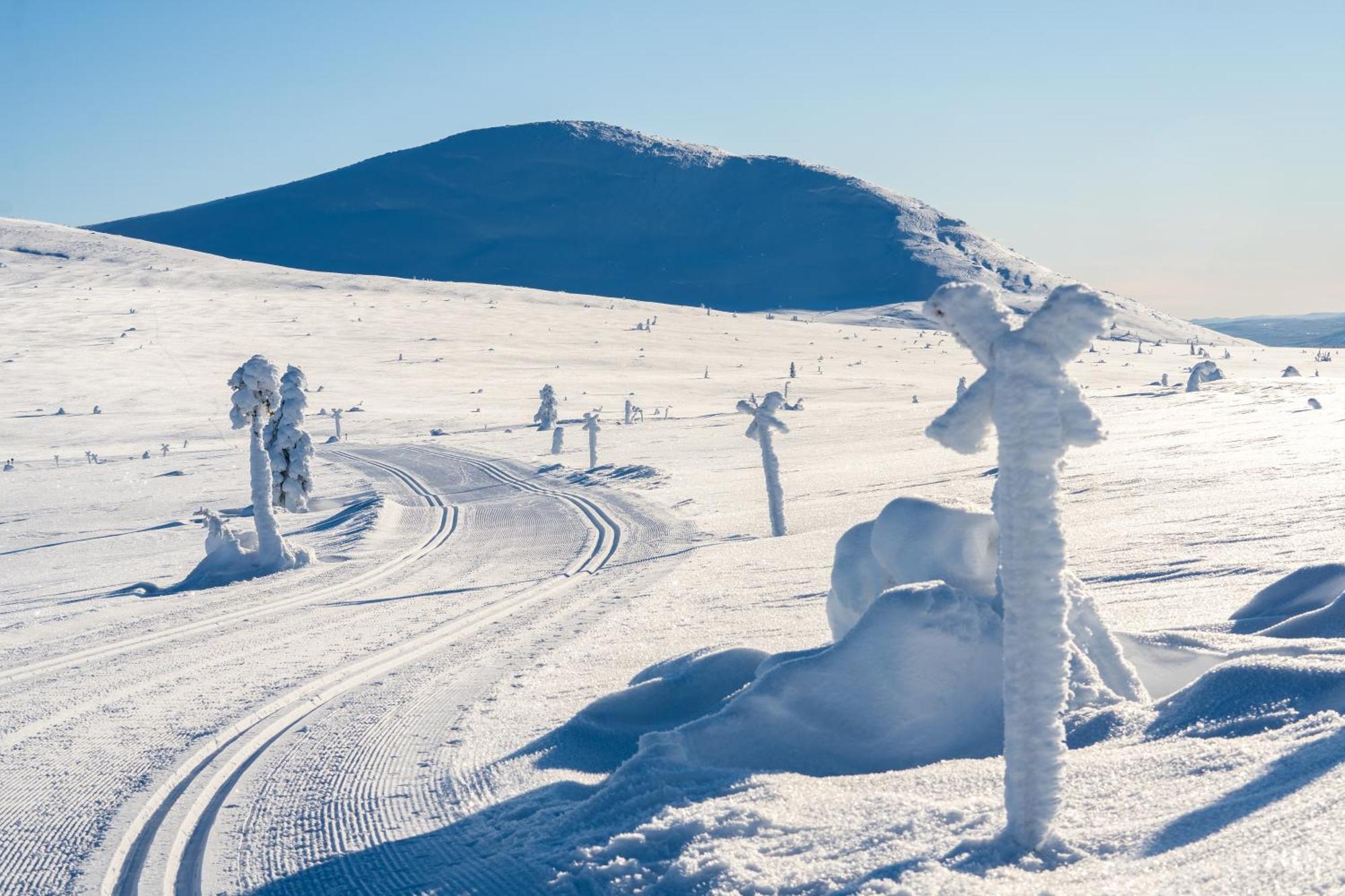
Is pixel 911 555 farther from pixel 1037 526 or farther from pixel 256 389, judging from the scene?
pixel 256 389

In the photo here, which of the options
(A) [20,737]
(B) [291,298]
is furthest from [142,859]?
(B) [291,298]

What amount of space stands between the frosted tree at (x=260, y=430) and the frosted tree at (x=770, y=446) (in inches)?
451

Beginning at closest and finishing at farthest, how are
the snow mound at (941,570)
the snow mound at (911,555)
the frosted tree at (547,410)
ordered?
the snow mound at (941,570)
the snow mound at (911,555)
the frosted tree at (547,410)

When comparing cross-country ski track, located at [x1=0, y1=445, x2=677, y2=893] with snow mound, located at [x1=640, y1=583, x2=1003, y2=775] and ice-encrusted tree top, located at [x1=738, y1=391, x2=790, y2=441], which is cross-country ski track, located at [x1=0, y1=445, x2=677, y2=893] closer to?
snow mound, located at [x1=640, y1=583, x2=1003, y2=775]

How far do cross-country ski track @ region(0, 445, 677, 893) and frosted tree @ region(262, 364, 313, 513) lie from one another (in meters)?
12.7

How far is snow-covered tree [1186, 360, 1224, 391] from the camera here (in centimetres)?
5525

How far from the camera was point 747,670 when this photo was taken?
38.8 feet

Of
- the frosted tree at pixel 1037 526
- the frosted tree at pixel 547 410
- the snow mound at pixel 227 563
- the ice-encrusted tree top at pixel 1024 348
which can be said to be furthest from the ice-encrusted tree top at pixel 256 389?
the frosted tree at pixel 547 410

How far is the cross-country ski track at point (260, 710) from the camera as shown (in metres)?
9.28

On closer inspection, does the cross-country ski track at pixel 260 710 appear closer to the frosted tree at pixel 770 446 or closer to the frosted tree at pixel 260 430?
the frosted tree at pixel 260 430

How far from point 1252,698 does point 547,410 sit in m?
53.2

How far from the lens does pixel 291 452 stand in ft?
125

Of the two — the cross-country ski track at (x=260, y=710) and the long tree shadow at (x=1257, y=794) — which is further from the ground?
the long tree shadow at (x=1257, y=794)

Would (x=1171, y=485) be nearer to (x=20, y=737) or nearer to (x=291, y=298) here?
(x=20, y=737)
